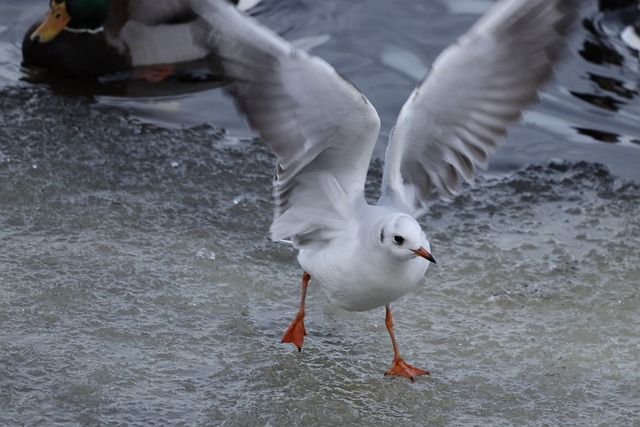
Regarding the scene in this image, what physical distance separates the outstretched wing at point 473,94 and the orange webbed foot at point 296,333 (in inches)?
26.3

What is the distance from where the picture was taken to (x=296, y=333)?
4.95 meters

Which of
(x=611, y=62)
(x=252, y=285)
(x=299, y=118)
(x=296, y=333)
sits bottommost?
(x=611, y=62)

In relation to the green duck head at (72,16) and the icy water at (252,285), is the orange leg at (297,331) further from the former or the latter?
the green duck head at (72,16)

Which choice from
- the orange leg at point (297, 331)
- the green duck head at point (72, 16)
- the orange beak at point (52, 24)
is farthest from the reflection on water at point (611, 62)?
the orange beak at point (52, 24)

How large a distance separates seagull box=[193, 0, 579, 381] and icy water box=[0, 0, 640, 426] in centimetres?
29

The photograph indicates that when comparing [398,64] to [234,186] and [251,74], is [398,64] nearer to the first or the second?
[234,186]

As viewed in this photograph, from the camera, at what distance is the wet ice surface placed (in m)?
4.50

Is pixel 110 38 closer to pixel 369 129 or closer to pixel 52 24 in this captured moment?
pixel 52 24

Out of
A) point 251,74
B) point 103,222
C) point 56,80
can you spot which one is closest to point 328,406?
point 251,74

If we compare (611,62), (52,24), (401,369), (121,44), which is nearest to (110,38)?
(121,44)

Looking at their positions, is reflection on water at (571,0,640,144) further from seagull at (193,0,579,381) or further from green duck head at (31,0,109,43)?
green duck head at (31,0,109,43)

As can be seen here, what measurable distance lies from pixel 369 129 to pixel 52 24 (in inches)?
196

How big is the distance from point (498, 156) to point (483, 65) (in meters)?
2.75

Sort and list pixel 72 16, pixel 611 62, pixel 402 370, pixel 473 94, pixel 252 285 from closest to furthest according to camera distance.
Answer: pixel 402 370 → pixel 473 94 → pixel 252 285 → pixel 611 62 → pixel 72 16
